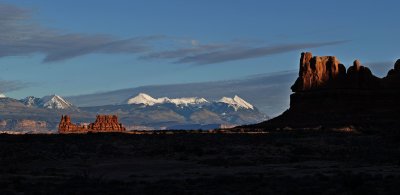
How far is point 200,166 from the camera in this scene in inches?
1913

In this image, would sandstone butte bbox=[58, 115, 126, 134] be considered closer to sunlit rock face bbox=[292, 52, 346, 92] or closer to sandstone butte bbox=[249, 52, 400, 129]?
sunlit rock face bbox=[292, 52, 346, 92]

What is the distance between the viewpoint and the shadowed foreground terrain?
3200cm

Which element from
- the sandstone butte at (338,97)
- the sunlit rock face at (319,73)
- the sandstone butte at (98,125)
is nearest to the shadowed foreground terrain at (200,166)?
the sandstone butte at (338,97)

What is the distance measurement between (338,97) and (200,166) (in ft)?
265

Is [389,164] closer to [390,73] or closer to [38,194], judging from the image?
[38,194]

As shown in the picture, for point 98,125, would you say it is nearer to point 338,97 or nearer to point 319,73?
point 319,73

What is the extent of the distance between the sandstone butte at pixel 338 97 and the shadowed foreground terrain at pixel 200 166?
126ft

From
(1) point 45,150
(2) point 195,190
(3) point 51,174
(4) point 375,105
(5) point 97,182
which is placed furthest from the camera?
(4) point 375,105

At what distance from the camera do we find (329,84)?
434 feet

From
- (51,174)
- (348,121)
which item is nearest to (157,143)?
(51,174)

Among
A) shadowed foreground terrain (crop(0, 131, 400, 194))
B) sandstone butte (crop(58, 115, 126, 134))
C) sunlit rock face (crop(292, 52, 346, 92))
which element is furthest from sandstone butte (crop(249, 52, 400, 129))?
sandstone butte (crop(58, 115, 126, 134))

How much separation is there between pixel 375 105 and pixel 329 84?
13.1 meters

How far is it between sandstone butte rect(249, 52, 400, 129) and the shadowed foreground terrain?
1509 inches

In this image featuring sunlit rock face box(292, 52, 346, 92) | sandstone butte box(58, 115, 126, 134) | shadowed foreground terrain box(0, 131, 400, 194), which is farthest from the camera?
sandstone butte box(58, 115, 126, 134)
